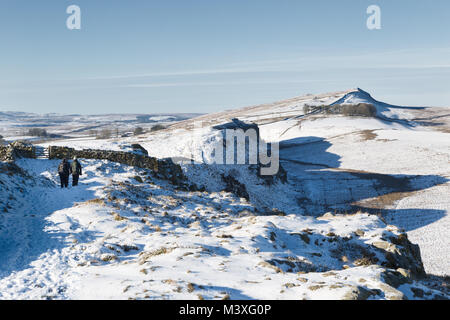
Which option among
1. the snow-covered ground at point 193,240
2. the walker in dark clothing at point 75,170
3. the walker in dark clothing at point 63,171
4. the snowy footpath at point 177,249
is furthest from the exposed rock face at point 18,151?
the walker in dark clothing at point 75,170

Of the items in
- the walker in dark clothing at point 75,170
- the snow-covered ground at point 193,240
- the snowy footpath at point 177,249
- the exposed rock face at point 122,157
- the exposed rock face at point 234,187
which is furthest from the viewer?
the exposed rock face at point 234,187

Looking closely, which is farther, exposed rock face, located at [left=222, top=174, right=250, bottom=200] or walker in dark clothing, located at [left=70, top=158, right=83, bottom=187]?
exposed rock face, located at [left=222, top=174, right=250, bottom=200]

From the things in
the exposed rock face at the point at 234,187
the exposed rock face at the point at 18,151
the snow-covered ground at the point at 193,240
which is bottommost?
the exposed rock face at the point at 234,187

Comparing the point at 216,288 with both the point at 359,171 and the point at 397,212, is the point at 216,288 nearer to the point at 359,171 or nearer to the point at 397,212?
the point at 397,212

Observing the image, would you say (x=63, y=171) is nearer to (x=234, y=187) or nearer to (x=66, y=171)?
(x=66, y=171)

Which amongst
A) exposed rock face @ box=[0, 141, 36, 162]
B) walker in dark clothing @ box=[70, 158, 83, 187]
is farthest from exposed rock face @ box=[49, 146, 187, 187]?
walker in dark clothing @ box=[70, 158, 83, 187]

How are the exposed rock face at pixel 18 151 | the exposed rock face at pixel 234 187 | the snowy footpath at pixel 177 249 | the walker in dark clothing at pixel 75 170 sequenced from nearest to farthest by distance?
the snowy footpath at pixel 177 249 → the walker in dark clothing at pixel 75 170 → the exposed rock face at pixel 18 151 → the exposed rock face at pixel 234 187

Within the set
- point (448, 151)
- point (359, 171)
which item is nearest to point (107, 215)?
point (359, 171)

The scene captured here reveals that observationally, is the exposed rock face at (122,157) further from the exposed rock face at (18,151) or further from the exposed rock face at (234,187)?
the exposed rock face at (234,187)

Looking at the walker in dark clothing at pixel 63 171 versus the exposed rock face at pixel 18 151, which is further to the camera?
the exposed rock face at pixel 18 151

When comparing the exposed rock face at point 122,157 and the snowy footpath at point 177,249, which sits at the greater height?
the exposed rock face at point 122,157

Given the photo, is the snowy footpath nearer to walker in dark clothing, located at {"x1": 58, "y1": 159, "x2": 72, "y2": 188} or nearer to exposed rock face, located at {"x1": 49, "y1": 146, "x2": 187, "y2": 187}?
walker in dark clothing, located at {"x1": 58, "y1": 159, "x2": 72, "y2": 188}

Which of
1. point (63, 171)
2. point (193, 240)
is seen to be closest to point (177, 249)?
point (193, 240)
